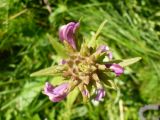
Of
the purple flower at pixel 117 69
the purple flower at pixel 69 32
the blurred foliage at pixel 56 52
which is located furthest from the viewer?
the blurred foliage at pixel 56 52

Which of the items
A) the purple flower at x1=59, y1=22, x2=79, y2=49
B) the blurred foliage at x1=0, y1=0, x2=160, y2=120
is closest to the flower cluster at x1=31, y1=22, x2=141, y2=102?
the purple flower at x1=59, y1=22, x2=79, y2=49

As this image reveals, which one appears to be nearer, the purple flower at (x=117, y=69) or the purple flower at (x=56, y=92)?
the purple flower at (x=56, y=92)

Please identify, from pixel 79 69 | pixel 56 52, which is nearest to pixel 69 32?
pixel 79 69

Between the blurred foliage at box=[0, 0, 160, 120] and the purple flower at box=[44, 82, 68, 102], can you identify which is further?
the blurred foliage at box=[0, 0, 160, 120]

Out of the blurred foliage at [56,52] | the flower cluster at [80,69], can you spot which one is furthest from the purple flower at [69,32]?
the blurred foliage at [56,52]

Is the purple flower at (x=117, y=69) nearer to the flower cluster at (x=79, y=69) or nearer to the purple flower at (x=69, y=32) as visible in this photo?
the flower cluster at (x=79, y=69)

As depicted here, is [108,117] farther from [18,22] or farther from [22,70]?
[18,22]

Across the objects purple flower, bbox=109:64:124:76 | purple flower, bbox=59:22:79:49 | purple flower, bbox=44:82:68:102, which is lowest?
purple flower, bbox=44:82:68:102

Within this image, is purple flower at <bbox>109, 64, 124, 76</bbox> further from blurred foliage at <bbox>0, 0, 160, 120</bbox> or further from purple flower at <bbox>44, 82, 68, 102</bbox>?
blurred foliage at <bbox>0, 0, 160, 120</bbox>

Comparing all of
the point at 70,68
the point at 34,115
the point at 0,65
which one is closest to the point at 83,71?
the point at 70,68
